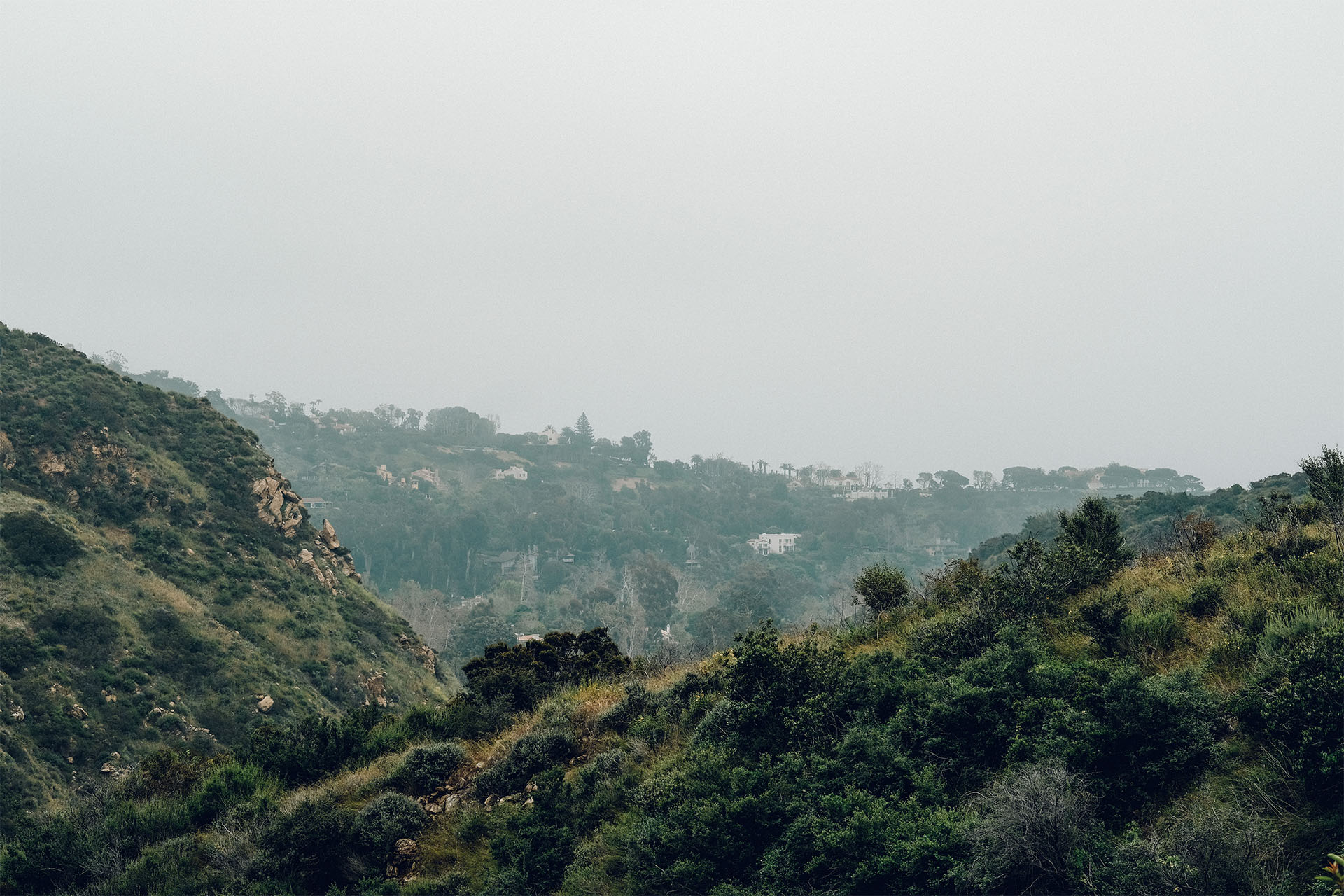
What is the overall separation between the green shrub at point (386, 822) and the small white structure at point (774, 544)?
14294 cm

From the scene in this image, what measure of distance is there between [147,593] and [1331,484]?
38.1 meters

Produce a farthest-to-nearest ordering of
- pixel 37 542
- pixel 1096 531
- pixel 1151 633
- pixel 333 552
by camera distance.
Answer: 1. pixel 333 552
2. pixel 37 542
3. pixel 1096 531
4. pixel 1151 633

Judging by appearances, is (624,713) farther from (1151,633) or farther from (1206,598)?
(1206,598)

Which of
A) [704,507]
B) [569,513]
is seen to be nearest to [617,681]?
[569,513]

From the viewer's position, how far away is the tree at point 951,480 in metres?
174

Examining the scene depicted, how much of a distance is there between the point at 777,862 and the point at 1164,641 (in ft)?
15.5

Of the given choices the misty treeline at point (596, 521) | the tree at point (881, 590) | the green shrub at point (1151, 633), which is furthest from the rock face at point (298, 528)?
the green shrub at point (1151, 633)

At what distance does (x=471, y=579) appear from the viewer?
414 ft

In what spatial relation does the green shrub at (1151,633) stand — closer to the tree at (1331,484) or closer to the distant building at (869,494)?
the tree at (1331,484)

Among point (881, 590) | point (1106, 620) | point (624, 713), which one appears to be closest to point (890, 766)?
point (1106, 620)

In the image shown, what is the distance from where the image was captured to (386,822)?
30.8ft

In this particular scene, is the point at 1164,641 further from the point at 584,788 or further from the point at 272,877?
the point at 272,877

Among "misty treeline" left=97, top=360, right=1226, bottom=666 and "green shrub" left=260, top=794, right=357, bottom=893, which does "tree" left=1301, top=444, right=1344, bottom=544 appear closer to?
"green shrub" left=260, top=794, right=357, bottom=893

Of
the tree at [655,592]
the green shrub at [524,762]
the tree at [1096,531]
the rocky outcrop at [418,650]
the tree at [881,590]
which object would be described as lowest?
the tree at [655,592]
